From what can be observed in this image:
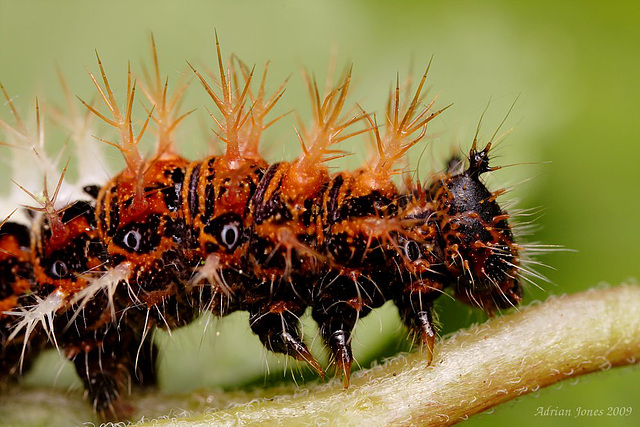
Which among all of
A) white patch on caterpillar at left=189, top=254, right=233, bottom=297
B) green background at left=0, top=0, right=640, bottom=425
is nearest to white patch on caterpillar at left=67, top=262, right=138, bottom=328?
white patch on caterpillar at left=189, top=254, right=233, bottom=297

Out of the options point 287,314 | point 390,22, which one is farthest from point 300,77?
point 287,314

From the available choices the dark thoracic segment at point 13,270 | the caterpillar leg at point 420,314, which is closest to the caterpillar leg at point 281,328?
the caterpillar leg at point 420,314

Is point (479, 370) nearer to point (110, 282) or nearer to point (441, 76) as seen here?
point (110, 282)

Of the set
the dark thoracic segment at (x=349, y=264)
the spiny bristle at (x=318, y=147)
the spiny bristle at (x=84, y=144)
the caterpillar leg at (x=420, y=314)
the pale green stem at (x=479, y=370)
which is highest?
the spiny bristle at (x=84, y=144)

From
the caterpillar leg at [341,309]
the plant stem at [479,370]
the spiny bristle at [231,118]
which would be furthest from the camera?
the spiny bristle at [231,118]

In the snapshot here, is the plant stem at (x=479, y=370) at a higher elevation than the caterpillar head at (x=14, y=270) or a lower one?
lower

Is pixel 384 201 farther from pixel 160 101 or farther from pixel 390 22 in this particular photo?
pixel 390 22

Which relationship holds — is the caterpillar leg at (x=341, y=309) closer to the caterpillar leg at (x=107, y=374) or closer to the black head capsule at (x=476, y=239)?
the black head capsule at (x=476, y=239)

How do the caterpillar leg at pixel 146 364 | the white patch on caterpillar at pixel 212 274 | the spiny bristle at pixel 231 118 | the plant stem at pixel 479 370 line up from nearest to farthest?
the plant stem at pixel 479 370 < the white patch on caterpillar at pixel 212 274 < the spiny bristle at pixel 231 118 < the caterpillar leg at pixel 146 364
